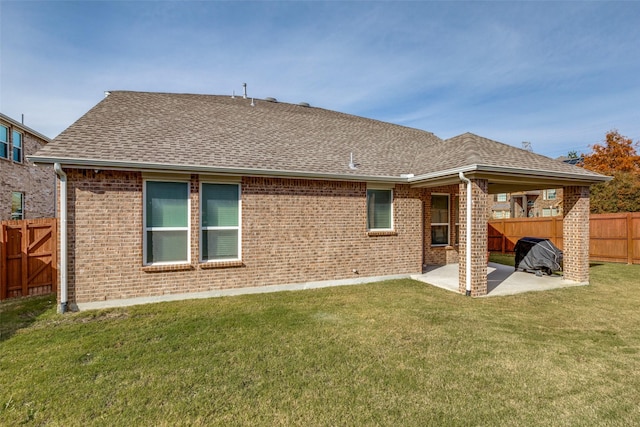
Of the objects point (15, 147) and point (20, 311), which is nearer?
point (20, 311)

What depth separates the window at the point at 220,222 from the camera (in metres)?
7.16

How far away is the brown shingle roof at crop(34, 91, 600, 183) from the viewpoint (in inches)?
267

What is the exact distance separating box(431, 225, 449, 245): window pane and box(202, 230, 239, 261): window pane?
695cm

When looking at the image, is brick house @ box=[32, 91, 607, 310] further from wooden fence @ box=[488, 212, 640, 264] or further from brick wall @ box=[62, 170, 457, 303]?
wooden fence @ box=[488, 212, 640, 264]

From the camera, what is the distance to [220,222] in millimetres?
7312

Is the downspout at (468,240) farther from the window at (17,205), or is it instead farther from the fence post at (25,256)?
the window at (17,205)

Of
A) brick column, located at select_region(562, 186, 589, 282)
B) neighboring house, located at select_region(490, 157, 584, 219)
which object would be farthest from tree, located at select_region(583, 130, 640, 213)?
brick column, located at select_region(562, 186, 589, 282)

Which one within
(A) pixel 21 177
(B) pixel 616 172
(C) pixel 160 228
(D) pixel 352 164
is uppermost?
(B) pixel 616 172

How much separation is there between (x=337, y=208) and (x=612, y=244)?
12.5 m

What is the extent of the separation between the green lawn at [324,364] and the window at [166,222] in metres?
1.12

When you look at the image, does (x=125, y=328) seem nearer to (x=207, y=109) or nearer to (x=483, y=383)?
(x=483, y=383)

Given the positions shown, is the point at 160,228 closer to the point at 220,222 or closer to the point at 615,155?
the point at 220,222

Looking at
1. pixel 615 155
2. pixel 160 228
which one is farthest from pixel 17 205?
pixel 615 155

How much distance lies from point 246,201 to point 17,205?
605 inches
